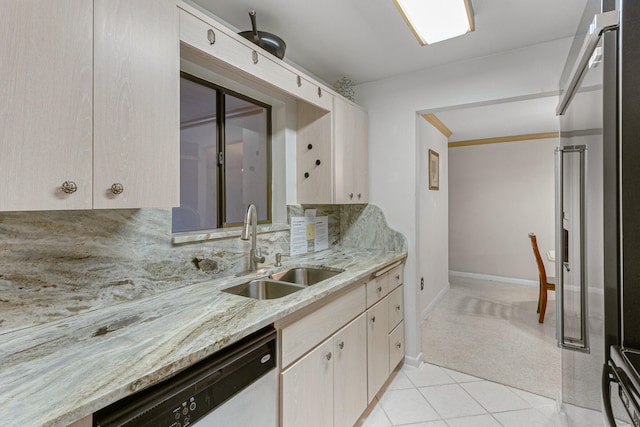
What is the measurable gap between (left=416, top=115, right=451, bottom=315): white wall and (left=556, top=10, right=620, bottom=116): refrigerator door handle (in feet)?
5.96

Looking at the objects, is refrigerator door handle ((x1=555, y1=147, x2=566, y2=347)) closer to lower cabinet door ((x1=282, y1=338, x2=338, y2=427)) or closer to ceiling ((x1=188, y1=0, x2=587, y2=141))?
ceiling ((x1=188, y1=0, x2=587, y2=141))

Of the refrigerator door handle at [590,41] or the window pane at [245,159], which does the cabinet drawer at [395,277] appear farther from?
the refrigerator door handle at [590,41]

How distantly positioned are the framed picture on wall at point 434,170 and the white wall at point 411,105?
4.49ft

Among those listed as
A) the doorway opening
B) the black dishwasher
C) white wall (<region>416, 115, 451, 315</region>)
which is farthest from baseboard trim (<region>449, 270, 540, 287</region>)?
the black dishwasher

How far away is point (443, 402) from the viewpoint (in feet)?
6.69

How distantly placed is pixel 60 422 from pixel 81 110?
778 mm

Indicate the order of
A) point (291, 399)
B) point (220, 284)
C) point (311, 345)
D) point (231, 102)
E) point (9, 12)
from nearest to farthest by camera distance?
point (9, 12) < point (291, 399) < point (311, 345) < point (220, 284) < point (231, 102)

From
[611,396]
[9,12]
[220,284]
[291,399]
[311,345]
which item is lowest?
[291,399]

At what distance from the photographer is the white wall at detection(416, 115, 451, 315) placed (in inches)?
135

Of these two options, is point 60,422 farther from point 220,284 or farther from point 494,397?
point 494,397

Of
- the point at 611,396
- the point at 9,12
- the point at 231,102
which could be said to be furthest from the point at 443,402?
the point at 9,12

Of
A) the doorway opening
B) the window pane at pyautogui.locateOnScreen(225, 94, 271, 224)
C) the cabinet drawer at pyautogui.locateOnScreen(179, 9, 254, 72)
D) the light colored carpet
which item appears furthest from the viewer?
the doorway opening

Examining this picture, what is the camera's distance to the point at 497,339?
2941 mm

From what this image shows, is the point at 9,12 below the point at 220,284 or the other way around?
the other way around
